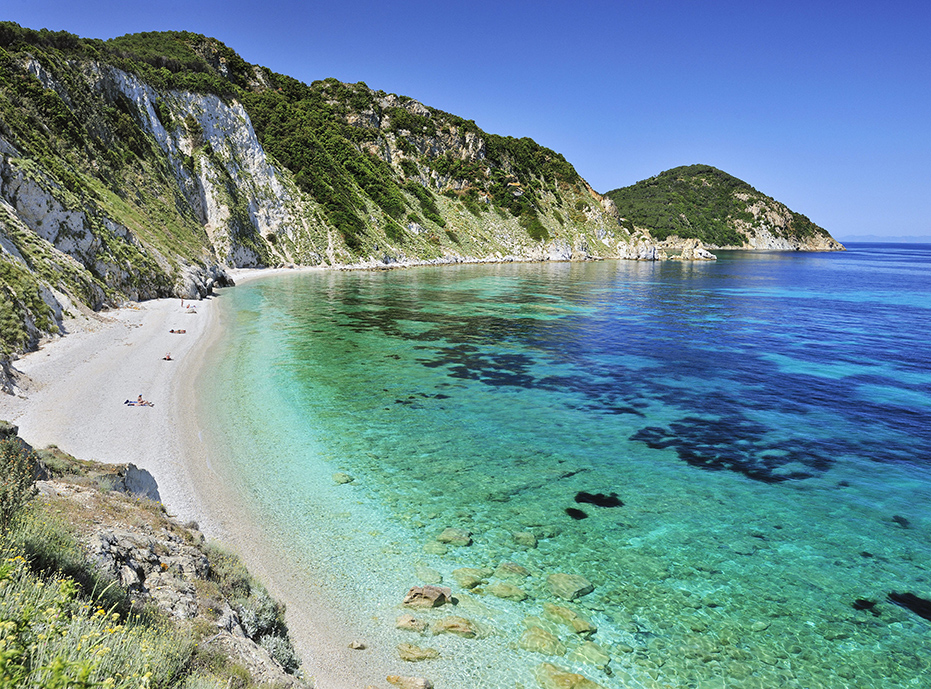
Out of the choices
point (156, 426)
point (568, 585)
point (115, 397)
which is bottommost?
point (568, 585)

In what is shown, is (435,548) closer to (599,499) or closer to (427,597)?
(427,597)

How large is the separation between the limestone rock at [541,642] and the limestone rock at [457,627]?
0.86m

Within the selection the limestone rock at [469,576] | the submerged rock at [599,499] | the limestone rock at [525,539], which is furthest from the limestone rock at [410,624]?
the submerged rock at [599,499]

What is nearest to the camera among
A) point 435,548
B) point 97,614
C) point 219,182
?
point 97,614

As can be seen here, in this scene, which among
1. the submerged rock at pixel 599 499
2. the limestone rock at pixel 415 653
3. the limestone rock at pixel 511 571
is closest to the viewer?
the limestone rock at pixel 415 653

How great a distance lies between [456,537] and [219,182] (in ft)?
262

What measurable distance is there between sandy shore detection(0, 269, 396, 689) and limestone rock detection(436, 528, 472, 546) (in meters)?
3.33

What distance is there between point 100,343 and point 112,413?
11975mm

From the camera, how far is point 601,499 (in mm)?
14766

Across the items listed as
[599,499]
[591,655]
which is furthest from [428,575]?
[599,499]

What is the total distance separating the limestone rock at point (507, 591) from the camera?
10523mm

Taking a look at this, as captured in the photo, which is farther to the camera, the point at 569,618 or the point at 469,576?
the point at 469,576

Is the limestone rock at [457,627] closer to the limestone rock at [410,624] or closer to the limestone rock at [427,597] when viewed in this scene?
the limestone rock at [410,624]

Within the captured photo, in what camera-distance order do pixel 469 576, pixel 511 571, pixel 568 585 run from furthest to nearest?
pixel 511 571
pixel 469 576
pixel 568 585
